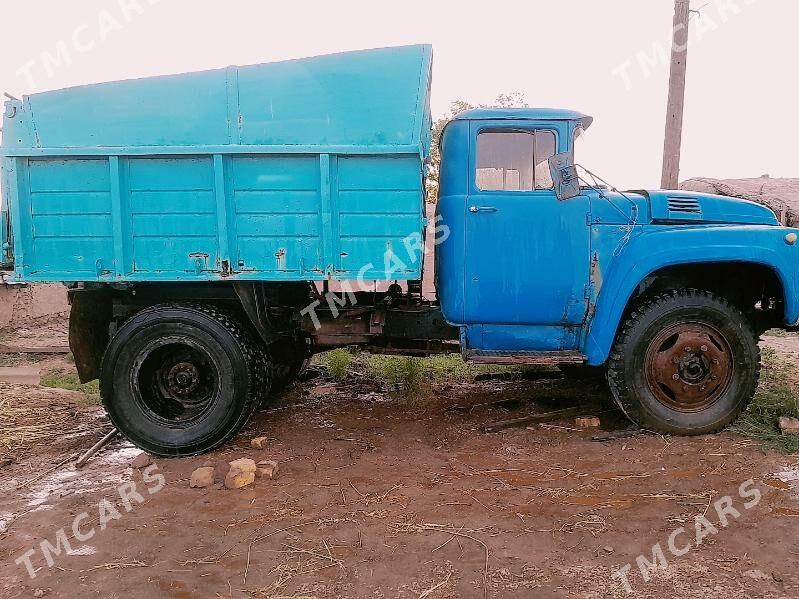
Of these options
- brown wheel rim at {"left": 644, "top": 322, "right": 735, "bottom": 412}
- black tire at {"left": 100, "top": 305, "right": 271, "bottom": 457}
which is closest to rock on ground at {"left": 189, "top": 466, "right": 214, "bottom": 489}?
black tire at {"left": 100, "top": 305, "right": 271, "bottom": 457}

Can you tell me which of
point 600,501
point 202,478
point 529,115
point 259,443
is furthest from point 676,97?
point 202,478

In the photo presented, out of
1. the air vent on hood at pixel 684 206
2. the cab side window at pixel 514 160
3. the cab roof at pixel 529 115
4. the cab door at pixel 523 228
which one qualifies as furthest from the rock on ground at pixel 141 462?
the air vent on hood at pixel 684 206

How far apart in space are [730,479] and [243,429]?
136 inches

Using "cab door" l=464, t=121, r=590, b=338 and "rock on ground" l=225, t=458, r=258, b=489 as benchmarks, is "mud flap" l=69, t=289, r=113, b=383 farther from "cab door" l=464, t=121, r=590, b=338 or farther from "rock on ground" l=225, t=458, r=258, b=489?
"cab door" l=464, t=121, r=590, b=338

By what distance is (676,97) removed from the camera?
7.71 m

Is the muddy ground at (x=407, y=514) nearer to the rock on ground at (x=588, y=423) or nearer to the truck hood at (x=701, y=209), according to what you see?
the rock on ground at (x=588, y=423)

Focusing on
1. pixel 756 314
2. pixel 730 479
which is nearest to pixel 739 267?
pixel 756 314

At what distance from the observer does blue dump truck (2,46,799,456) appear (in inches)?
150

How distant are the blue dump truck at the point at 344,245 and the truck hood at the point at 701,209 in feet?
0.05

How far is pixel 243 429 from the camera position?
466cm

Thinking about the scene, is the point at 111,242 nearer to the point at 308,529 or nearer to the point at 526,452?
the point at 308,529

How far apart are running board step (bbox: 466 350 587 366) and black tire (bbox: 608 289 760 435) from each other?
0.33m

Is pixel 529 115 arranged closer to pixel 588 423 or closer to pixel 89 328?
pixel 588 423

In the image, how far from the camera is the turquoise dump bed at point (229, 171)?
3791 millimetres
